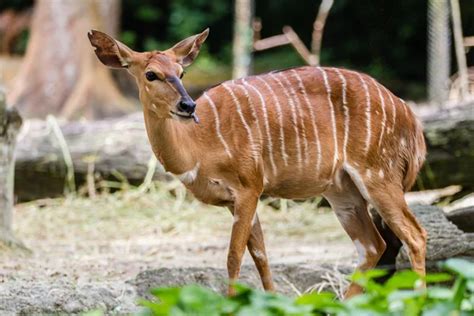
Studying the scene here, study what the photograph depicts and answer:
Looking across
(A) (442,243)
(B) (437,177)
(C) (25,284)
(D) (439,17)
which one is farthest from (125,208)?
(D) (439,17)

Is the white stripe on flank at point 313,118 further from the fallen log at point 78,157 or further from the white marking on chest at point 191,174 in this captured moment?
the fallen log at point 78,157

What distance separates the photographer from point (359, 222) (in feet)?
16.6

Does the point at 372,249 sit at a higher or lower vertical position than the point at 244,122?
lower

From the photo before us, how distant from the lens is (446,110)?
23.6 feet

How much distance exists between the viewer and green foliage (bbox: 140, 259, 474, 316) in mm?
2568

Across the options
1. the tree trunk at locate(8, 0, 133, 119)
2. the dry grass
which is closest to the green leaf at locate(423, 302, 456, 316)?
the dry grass

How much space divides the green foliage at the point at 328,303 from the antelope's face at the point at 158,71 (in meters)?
1.74

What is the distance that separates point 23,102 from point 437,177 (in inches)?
194

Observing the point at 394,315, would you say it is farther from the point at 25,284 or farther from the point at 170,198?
the point at 170,198

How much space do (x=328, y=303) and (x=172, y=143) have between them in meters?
2.07

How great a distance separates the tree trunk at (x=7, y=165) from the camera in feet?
19.9

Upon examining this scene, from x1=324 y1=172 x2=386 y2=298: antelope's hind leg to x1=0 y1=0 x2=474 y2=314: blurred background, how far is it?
24cm

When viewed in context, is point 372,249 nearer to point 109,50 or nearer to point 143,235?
point 109,50

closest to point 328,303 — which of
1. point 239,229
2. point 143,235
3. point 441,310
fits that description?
point 441,310
